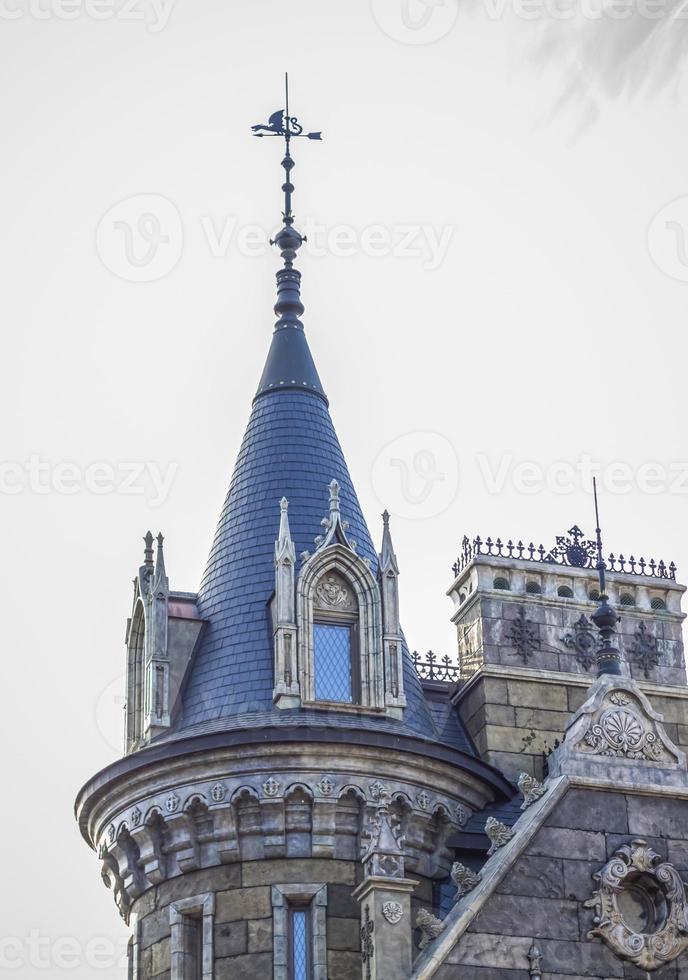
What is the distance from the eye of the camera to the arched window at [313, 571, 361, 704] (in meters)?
34.2

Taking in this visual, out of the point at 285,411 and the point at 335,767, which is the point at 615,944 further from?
the point at 285,411

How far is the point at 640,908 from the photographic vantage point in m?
32.2

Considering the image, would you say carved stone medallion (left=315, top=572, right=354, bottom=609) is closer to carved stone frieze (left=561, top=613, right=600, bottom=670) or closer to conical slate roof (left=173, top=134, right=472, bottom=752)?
conical slate roof (left=173, top=134, right=472, bottom=752)

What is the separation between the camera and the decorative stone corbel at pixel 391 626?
3425cm

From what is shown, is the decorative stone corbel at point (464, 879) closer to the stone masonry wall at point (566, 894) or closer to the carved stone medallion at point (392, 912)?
the stone masonry wall at point (566, 894)

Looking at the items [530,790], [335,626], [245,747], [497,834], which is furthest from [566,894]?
[335,626]

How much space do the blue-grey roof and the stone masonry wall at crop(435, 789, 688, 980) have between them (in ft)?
10.5

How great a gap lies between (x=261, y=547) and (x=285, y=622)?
87.6 inches

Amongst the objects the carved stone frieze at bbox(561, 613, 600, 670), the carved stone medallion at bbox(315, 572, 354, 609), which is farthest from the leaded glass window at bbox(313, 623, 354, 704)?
the carved stone frieze at bbox(561, 613, 600, 670)

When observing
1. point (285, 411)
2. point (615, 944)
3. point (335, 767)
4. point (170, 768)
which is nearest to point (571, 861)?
point (615, 944)

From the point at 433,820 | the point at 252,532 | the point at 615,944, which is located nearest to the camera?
the point at 615,944

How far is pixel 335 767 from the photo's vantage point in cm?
3291

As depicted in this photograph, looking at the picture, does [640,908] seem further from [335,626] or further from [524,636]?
[524,636]

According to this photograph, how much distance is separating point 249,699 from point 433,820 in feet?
11.1
